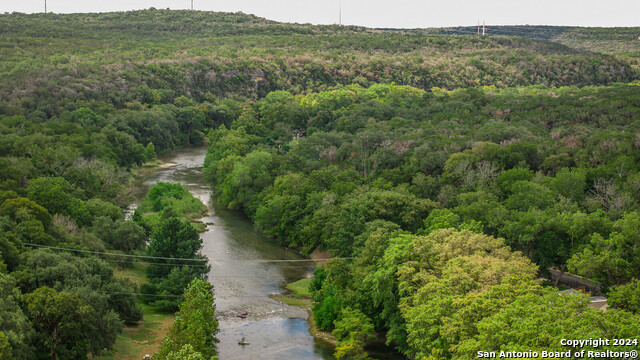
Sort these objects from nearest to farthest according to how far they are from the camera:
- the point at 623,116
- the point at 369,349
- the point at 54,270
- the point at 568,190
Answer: the point at 54,270 → the point at 369,349 → the point at 568,190 → the point at 623,116

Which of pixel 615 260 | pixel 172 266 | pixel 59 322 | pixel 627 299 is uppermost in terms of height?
pixel 615 260

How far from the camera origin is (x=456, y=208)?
60594 mm

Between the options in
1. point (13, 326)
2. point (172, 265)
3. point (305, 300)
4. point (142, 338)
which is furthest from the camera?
point (305, 300)

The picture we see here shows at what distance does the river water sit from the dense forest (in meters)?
2.52

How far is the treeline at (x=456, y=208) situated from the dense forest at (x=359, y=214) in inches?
7.3

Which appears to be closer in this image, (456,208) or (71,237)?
(71,237)

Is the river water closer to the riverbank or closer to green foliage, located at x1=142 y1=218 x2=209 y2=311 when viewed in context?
the riverbank

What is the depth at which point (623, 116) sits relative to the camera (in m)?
88.7

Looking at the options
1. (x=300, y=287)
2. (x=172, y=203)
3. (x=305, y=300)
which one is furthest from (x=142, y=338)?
(x=172, y=203)

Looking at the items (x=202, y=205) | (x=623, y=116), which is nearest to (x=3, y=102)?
(x=202, y=205)

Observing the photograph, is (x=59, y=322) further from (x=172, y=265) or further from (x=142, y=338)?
(x=172, y=265)

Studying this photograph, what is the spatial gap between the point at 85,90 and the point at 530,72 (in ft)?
386

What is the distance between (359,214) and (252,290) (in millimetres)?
12513

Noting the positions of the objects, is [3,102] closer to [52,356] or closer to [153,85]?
[153,85]
